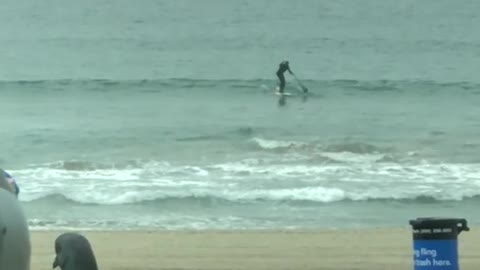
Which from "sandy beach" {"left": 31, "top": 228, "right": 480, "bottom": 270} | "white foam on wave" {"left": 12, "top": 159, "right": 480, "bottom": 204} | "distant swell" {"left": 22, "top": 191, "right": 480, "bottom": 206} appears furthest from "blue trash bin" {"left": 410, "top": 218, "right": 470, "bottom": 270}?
"white foam on wave" {"left": 12, "top": 159, "right": 480, "bottom": 204}

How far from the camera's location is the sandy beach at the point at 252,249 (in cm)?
1132

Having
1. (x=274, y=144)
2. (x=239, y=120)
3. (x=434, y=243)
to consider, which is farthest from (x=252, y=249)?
(x=239, y=120)

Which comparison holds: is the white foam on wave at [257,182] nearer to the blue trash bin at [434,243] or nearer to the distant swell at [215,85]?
the blue trash bin at [434,243]

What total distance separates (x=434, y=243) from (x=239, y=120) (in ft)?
79.6

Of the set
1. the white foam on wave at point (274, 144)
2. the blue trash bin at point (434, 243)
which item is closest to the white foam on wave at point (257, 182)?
the white foam on wave at point (274, 144)

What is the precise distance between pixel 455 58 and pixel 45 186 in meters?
30.5

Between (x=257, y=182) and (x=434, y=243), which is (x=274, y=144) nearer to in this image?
(x=257, y=182)

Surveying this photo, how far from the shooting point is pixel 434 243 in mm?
5211

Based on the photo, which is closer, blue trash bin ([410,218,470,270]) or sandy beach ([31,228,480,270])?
blue trash bin ([410,218,470,270])

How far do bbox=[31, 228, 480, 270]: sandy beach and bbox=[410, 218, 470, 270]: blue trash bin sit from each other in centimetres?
576

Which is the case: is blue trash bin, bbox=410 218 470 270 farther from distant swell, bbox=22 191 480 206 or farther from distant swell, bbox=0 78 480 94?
distant swell, bbox=0 78 480 94

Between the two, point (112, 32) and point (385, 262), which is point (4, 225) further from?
point (112, 32)

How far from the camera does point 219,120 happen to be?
1153 inches

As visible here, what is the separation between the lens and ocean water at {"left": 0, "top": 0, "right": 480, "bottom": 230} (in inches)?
664
